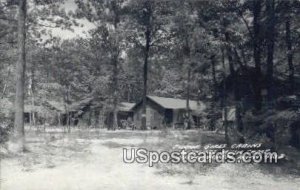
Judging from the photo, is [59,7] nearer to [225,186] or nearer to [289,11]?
[289,11]

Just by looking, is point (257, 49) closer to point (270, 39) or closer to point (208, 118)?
point (270, 39)

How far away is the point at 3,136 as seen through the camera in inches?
671

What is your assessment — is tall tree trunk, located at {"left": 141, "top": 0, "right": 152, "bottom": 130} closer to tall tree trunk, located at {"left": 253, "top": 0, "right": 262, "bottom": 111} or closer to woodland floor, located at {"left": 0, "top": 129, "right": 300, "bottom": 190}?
tall tree trunk, located at {"left": 253, "top": 0, "right": 262, "bottom": 111}

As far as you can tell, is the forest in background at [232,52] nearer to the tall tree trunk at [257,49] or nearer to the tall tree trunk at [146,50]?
the tall tree trunk at [257,49]

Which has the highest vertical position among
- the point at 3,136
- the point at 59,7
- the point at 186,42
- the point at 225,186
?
the point at 59,7

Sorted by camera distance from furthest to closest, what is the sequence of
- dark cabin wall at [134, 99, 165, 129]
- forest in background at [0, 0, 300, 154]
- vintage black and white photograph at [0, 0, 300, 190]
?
dark cabin wall at [134, 99, 165, 129] < forest in background at [0, 0, 300, 154] < vintage black and white photograph at [0, 0, 300, 190]

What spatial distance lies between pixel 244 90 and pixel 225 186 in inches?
455

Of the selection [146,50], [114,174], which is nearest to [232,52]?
[114,174]

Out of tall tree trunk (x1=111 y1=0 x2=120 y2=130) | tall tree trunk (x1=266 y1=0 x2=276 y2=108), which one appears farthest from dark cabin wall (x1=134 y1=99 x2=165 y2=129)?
tall tree trunk (x1=266 y1=0 x2=276 y2=108)

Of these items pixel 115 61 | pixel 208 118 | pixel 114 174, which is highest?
pixel 115 61

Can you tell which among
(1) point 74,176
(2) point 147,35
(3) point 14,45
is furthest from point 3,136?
(2) point 147,35

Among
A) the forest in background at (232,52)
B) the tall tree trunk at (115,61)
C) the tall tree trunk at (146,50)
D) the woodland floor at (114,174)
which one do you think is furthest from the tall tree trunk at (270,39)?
the tall tree trunk at (115,61)

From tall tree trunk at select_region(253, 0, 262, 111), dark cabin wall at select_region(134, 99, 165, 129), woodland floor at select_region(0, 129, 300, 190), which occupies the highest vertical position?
tall tree trunk at select_region(253, 0, 262, 111)

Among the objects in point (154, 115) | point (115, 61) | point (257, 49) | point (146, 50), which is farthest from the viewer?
point (154, 115)
